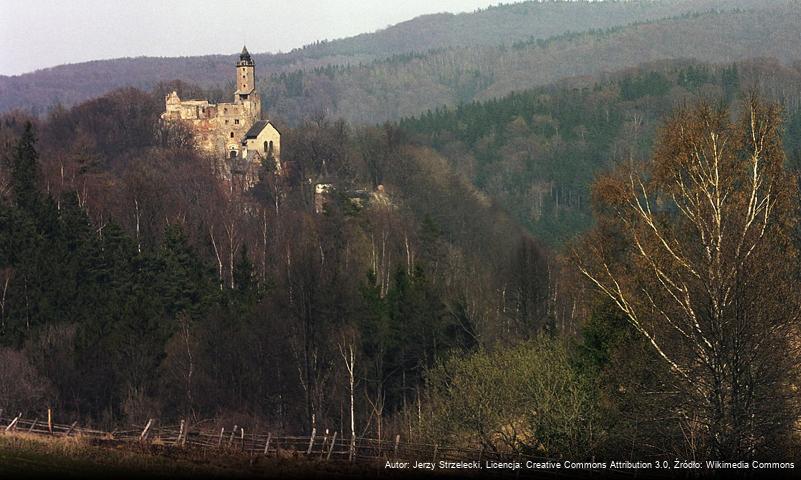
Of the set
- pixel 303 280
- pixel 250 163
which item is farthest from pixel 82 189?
pixel 303 280

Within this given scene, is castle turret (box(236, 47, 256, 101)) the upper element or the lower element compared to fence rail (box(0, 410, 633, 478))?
upper

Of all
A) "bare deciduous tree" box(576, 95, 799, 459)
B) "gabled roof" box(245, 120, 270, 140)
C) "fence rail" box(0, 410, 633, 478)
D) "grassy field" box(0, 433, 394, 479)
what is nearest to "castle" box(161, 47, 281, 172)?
"gabled roof" box(245, 120, 270, 140)

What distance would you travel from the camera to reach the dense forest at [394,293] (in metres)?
23.9

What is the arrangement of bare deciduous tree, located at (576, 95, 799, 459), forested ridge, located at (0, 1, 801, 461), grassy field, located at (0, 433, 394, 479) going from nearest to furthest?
bare deciduous tree, located at (576, 95, 799, 459) < forested ridge, located at (0, 1, 801, 461) < grassy field, located at (0, 433, 394, 479)

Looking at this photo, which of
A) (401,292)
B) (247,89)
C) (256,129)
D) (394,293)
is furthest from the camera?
(247,89)

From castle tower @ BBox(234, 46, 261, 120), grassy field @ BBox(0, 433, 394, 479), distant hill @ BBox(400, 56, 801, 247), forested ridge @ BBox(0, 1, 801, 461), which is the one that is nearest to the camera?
forested ridge @ BBox(0, 1, 801, 461)

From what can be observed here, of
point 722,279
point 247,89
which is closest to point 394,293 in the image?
point 722,279

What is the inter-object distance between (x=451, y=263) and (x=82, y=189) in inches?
841

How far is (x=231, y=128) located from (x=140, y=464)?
2637 inches

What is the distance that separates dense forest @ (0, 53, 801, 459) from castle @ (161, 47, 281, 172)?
1688 millimetres

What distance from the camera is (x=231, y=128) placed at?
312ft

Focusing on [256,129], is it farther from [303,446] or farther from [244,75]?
[303,446]

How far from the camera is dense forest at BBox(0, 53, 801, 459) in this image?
2392cm

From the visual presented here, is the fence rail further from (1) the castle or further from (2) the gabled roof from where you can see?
(2) the gabled roof
